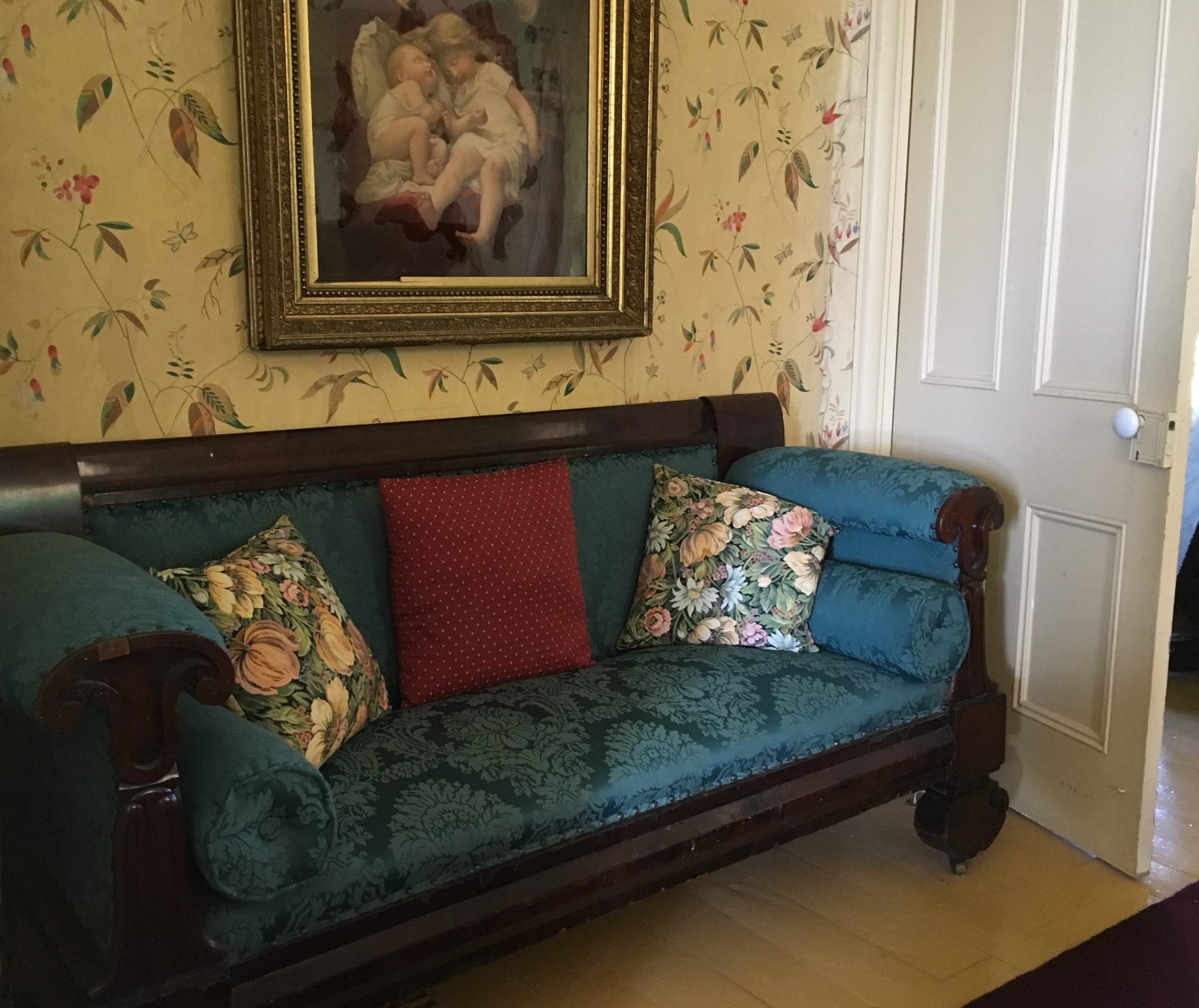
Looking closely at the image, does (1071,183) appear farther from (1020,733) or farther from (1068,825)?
(1068,825)

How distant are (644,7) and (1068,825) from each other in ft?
6.40

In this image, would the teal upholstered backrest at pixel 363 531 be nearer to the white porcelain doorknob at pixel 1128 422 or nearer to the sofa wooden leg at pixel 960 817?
the sofa wooden leg at pixel 960 817

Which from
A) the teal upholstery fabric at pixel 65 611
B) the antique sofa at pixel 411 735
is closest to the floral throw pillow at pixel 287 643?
the antique sofa at pixel 411 735

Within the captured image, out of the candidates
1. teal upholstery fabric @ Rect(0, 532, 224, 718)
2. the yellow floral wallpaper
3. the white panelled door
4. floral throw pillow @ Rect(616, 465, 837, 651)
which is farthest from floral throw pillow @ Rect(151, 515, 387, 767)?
the white panelled door

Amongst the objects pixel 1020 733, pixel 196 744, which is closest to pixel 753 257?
pixel 1020 733

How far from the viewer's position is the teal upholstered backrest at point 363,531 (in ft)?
5.79

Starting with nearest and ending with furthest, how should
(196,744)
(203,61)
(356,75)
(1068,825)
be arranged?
(196,744), (203,61), (356,75), (1068,825)

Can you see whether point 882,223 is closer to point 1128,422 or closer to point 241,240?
point 1128,422

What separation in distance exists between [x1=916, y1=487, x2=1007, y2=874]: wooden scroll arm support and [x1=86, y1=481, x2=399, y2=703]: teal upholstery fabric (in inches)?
41.6

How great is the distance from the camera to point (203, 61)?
71.9 inches

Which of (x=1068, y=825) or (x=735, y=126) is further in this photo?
(x=735, y=126)

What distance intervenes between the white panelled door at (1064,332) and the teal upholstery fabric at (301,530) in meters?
1.40

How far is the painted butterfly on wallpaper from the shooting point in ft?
6.05

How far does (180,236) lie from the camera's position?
6.08 ft
